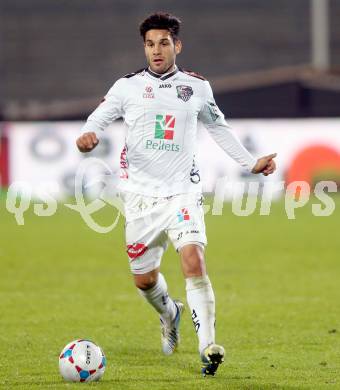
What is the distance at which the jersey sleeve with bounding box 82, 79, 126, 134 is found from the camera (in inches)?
294

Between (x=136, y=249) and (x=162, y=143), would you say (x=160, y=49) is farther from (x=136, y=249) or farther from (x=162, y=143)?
(x=136, y=249)

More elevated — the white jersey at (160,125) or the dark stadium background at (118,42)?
the white jersey at (160,125)

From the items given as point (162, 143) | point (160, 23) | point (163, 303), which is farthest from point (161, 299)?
point (160, 23)

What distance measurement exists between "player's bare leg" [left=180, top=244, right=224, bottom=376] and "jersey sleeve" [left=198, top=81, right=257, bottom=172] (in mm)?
751

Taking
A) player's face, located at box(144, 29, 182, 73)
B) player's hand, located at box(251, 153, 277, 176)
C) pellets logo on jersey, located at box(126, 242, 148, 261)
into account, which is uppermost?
player's face, located at box(144, 29, 182, 73)

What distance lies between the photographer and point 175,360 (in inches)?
314

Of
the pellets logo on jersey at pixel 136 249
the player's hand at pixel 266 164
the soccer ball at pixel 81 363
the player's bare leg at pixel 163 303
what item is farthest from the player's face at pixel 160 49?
the soccer ball at pixel 81 363

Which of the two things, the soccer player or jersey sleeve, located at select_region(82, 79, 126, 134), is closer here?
jersey sleeve, located at select_region(82, 79, 126, 134)

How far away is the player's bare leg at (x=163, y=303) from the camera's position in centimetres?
805

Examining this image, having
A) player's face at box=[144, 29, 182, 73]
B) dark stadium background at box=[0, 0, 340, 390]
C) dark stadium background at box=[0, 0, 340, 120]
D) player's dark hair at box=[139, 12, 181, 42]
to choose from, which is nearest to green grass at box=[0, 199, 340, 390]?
dark stadium background at box=[0, 0, 340, 390]

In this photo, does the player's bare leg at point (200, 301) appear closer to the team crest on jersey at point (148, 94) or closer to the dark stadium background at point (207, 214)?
the dark stadium background at point (207, 214)

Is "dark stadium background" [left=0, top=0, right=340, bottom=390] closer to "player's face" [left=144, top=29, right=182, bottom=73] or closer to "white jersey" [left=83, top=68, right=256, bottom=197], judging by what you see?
"white jersey" [left=83, top=68, right=256, bottom=197]

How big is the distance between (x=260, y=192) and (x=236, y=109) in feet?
12.0

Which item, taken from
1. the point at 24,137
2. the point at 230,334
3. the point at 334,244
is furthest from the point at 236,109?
the point at 230,334
